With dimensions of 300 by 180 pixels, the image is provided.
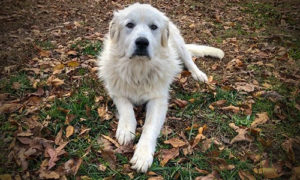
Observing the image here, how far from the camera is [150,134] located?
7.86 feet

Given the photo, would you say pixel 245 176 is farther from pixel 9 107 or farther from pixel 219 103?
pixel 9 107

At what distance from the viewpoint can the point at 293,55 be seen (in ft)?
14.5

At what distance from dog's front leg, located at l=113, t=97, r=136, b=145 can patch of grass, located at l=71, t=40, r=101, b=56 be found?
5.48 ft

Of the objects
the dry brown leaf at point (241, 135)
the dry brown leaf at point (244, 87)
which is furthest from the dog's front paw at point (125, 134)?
the dry brown leaf at point (244, 87)

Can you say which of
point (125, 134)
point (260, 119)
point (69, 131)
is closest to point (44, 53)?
point (69, 131)

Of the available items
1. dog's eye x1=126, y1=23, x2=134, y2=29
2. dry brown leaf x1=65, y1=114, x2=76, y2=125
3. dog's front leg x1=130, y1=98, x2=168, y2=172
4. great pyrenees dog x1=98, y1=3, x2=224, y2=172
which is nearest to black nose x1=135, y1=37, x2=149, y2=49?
great pyrenees dog x1=98, y1=3, x2=224, y2=172

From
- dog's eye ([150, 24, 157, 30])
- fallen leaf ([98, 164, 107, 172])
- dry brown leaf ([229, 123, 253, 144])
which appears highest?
dog's eye ([150, 24, 157, 30])

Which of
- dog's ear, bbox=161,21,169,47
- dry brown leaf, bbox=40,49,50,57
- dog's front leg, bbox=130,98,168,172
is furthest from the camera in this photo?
dry brown leaf, bbox=40,49,50,57

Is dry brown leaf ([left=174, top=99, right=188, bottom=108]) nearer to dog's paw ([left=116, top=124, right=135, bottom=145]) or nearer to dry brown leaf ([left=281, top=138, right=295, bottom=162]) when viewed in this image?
dog's paw ([left=116, top=124, right=135, bottom=145])

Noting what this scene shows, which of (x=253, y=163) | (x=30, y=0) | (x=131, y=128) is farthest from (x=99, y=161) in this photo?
(x=30, y=0)

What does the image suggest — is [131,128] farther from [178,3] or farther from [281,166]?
[178,3]

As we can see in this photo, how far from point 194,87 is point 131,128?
53.8 inches

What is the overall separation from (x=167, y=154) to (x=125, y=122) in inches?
22.6

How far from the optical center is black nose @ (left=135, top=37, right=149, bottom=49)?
263 cm
